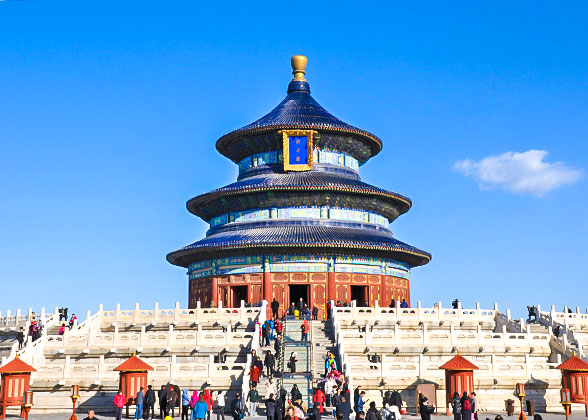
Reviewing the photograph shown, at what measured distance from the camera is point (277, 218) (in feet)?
185

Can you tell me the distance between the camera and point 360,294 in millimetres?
54500

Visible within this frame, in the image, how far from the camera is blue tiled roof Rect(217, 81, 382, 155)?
59.1 metres

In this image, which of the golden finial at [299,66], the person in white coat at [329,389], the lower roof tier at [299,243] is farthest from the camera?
the golden finial at [299,66]

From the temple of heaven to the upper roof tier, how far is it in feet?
0.26

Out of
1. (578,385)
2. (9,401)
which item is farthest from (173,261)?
(578,385)

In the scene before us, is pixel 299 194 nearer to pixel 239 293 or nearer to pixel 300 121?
pixel 300 121

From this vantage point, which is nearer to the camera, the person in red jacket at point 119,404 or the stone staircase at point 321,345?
the person in red jacket at point 119,404

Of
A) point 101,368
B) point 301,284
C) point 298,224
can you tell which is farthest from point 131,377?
point 298,224

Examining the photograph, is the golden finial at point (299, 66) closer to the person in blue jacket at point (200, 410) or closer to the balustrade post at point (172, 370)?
the balustrade post at point (172, 370)

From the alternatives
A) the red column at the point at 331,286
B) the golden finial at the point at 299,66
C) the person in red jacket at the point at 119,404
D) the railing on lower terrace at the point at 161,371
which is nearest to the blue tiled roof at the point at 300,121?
the golden finial at the point at 299,66

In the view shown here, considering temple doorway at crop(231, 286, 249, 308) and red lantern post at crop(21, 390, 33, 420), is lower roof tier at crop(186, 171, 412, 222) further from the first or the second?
red lantern post at crop(21, 390, 33, 420)

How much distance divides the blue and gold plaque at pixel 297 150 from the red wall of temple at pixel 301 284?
8.50 m

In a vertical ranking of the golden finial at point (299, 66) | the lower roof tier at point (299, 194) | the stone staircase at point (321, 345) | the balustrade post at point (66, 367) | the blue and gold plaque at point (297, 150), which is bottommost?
the balustrade post at point (66, 367)

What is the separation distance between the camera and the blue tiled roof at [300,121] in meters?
59.1
